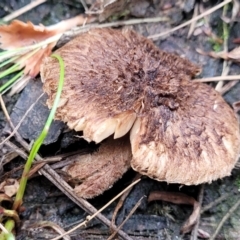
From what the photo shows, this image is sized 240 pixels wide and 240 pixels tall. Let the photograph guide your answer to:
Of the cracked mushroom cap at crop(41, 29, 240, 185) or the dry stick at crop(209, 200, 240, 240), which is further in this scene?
the dry stick at crop(209, 200, 240, 240)

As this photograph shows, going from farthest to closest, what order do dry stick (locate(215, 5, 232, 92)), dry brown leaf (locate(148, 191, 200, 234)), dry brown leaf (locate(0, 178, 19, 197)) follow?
dry stick (locate(215, 5, 232, 92)) → dry brown leaf (locate(148, 191, 200, 234)) → dry brown leaf (locate(0, 178, 19, 197))

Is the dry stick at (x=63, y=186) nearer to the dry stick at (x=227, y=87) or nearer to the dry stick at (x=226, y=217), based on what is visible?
the dry stick at (x=226, y=217)

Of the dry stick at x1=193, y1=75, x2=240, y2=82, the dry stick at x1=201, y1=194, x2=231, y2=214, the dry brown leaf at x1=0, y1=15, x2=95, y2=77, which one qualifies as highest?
the dry brown leaf at x1=0, y1=15, x2=95, y2=77

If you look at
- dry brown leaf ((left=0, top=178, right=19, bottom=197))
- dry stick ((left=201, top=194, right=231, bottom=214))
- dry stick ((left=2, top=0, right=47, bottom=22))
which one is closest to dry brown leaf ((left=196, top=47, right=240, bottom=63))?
dry stick ((left=201, top=194, right=231, bottom=214))

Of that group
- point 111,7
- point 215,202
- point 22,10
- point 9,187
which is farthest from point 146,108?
point 22,10

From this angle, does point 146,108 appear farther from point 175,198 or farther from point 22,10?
point 22,10

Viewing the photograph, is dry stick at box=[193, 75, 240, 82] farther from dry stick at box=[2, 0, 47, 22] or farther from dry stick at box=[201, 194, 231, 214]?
dry stick at box=[2, 0, 47, 22]
